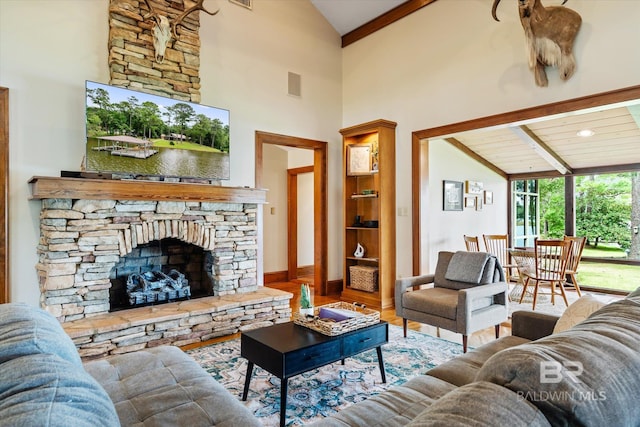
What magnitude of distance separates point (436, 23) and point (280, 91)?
2.25 metres

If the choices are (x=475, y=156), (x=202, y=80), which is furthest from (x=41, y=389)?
(x=475, y=156)

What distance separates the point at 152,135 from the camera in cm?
379

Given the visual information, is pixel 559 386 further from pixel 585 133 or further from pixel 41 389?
pixel 585 133

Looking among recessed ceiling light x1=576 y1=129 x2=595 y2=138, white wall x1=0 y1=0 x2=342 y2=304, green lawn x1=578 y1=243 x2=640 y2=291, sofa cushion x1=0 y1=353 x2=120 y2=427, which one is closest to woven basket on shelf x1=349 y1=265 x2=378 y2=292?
white wall x1=0 y1=0 x2=342 y2=304

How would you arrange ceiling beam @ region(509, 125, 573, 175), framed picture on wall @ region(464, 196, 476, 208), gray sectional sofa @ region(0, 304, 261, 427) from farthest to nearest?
framed picture on wall @ region(464, 196, 476, 208) → ceiling beam @ region(509, 125, 573, 175) → gray sectional sofa @ region(0, 304, 261, 427)

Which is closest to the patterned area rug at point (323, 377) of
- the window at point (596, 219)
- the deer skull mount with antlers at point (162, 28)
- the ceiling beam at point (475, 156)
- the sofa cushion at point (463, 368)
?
the sofa cushion at point (463, 368)

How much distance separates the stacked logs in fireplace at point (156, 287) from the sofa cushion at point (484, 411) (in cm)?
363

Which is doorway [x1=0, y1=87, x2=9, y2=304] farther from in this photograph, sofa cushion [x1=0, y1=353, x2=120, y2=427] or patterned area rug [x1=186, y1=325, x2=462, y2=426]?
sofa cushion [x1=0, y1=353, x2=120, y2=427]

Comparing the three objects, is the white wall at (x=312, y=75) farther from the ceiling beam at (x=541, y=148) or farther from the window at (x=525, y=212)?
the window at (x=525, y=212)

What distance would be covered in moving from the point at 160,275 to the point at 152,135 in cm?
153

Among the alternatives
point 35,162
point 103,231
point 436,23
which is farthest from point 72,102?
point 436,23

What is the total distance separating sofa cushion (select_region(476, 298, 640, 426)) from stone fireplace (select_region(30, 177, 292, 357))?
325 centimetres

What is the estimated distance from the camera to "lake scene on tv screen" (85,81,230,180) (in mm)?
3471

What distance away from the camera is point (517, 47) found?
12.7 feet
